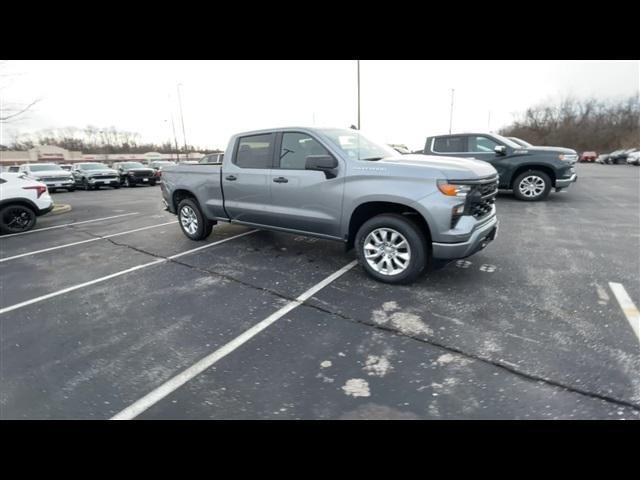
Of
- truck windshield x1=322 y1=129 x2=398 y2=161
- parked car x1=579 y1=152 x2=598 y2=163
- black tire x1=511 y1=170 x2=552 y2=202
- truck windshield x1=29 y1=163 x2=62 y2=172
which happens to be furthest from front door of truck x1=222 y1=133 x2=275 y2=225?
parked car x1=579 y1=152 x2=598 y2=163

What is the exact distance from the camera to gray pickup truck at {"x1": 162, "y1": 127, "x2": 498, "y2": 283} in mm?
3729

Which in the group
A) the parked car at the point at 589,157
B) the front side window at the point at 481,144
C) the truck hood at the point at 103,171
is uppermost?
the front side window at the point at 481,144

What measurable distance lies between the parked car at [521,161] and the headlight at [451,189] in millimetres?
6726

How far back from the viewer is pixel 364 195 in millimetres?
4094

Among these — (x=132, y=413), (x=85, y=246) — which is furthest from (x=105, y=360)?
(x=85, y=246)

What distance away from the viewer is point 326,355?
110 inches

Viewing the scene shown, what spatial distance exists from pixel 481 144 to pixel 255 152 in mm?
7300

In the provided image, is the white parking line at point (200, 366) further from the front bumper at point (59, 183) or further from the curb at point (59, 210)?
the front bumper at point (59, 183)

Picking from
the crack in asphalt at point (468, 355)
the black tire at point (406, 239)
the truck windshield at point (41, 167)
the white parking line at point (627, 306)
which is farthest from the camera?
the truck windshield at point (41, 167)

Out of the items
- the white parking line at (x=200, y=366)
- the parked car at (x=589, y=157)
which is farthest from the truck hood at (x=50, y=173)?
the parked car at (x=589, y=157)

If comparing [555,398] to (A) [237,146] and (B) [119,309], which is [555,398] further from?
(A) [237,146]

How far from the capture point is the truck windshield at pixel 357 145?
446 cm

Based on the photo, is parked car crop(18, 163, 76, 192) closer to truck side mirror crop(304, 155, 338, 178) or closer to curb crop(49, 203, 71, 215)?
curb crop(49, 203, 71, 215)
